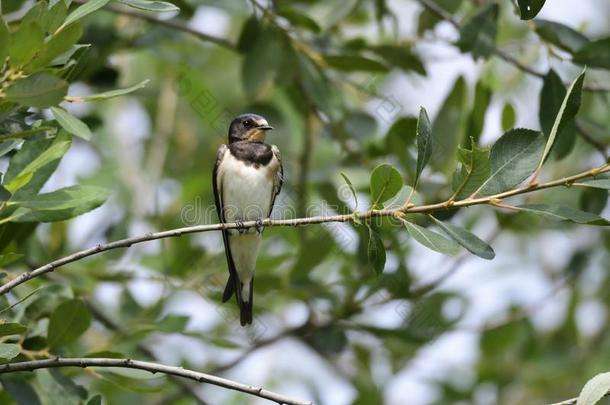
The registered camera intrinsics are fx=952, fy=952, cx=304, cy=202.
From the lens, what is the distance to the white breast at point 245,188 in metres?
5.23

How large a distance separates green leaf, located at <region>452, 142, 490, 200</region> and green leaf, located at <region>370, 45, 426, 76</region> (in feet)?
7.17

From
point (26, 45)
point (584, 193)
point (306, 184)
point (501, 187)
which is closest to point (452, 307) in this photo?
point (306, 184)

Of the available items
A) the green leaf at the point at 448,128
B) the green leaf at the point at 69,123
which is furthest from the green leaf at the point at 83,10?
the green leaf at the point at 448,128

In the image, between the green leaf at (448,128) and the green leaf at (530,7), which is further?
the green leaf at (448,128)

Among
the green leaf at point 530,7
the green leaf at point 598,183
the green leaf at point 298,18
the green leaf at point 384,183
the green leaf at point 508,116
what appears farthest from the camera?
the green leaf at point 298,18

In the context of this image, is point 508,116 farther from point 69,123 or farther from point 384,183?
point 69,123

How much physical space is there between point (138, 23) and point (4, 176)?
2935 mm

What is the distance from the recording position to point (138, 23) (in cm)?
581

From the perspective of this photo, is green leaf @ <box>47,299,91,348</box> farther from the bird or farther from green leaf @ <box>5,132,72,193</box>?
the bird

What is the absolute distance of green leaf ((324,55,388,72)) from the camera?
4.86 m

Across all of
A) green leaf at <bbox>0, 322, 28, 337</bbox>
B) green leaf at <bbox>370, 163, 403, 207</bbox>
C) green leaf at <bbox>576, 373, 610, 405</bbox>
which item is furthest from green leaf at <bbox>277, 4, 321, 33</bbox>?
green leaf at <bbox>576, 373, 610, 405</bbox>

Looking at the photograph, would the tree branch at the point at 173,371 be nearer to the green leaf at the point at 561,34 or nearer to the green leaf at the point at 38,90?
the green leaf at the point at 38,90

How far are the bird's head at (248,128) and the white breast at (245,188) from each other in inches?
5.6

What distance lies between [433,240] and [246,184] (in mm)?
2612
